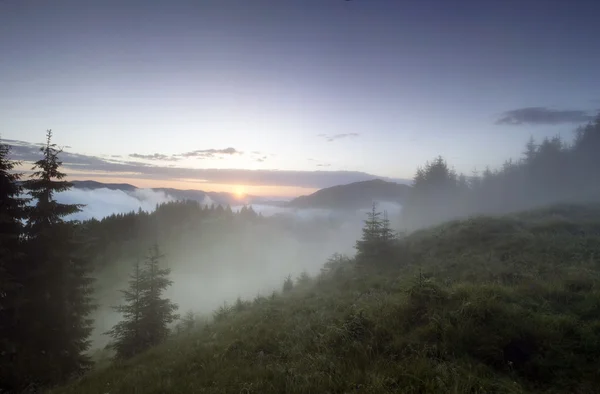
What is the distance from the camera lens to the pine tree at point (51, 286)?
13508mm

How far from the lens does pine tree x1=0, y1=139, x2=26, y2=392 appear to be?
11992mm

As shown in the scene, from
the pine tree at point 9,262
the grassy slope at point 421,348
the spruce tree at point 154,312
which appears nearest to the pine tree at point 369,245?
the grassy slope at point 421,348

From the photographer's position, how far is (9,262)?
1336 cm

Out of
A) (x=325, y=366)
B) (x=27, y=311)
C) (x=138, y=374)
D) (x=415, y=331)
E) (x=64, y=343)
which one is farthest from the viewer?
(x=64, y=343)

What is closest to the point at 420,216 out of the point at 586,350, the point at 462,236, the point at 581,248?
the point at 462,236

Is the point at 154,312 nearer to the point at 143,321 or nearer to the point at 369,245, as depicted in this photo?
the point at 143,321

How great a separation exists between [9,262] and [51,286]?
2.12m

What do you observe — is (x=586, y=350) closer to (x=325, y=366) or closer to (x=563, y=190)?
(x=325, y=366)

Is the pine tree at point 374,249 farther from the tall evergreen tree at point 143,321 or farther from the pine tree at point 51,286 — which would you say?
the pine tree at point 51,286

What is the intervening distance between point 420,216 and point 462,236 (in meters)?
44.7

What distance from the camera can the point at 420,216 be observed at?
62.1m

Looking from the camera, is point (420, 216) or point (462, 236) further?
point (420, 216)

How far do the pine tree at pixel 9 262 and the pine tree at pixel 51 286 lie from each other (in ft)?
1.29

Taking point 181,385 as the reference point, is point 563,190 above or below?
above
